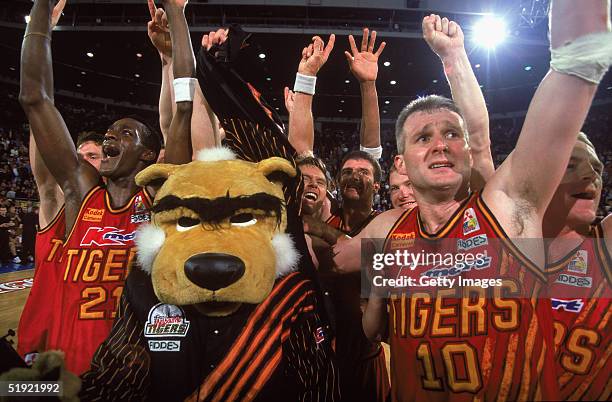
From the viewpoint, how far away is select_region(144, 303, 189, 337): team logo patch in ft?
4.17

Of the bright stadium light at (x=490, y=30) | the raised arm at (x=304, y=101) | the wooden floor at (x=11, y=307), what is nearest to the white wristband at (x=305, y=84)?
the raised arm at (x=304, y=101)

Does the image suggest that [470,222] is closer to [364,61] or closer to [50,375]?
[50,375]

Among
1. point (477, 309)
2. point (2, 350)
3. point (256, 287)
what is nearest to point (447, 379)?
point (477, 309)

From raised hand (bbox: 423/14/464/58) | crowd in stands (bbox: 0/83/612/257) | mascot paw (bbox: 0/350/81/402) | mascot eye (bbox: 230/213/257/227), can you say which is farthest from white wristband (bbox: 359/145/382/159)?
crowd in stands (bbox: 0/83/612/257)

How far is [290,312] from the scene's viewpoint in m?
1.32

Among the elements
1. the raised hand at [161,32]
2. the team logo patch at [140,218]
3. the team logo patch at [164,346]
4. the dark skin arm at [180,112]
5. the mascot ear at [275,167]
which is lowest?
the team logo patch at [164,346]

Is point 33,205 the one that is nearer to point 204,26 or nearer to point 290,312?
point 204,26

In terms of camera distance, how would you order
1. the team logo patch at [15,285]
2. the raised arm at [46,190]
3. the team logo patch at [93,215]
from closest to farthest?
the team logo patch at [93,215]
the raised arm at [46,190]
the team logo patch at [15,285]

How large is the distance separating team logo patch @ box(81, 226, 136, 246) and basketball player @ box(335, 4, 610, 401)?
1202 millimetres

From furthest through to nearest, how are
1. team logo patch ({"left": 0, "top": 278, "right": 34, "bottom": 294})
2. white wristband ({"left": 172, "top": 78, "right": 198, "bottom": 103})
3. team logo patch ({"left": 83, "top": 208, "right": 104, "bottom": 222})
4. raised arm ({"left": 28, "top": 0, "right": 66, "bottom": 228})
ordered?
1. team logo patch ({"left": 0, "top": 278, "right": 34, "bottom": 294})
2. raised arm ({"left": 28, "top": 0, "right": 66, "bottom": 228})
3. team logo patch ({"left": 83, "top": 208, "right": 104, "bottom": 222})
4. white wristband ({"left": 172, "top": 78, "right": 198, "bottom": 103})

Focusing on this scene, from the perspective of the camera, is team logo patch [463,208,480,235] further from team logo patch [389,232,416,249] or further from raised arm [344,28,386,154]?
raised arm [344,28,386,154]

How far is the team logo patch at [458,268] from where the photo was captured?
138cm

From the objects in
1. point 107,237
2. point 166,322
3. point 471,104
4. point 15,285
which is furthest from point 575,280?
point 15,285

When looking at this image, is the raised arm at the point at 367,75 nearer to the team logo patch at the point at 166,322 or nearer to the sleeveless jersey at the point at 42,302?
the team logo patch at the point at 166,322
